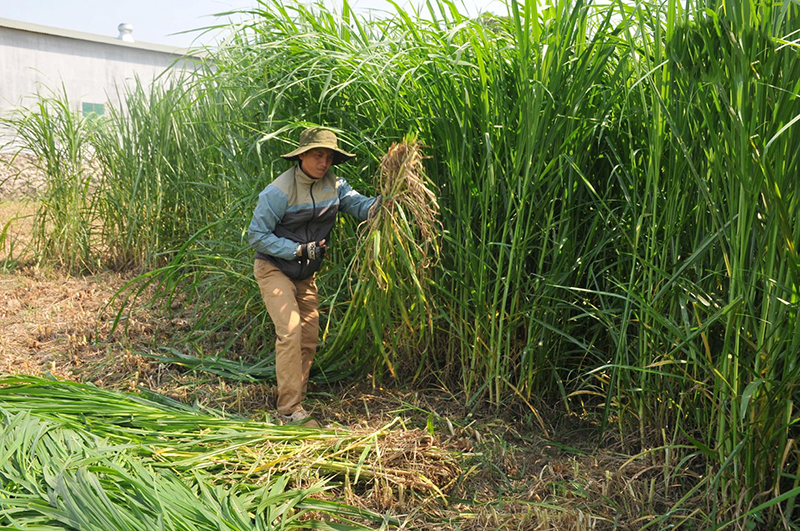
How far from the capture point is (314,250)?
3221mm

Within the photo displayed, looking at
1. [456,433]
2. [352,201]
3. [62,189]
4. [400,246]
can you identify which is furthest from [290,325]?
[62,189]

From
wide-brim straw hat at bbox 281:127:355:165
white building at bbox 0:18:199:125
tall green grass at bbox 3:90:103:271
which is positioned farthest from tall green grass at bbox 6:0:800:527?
white building at bbox 0:18:199:125

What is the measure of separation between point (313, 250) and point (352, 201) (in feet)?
0.94

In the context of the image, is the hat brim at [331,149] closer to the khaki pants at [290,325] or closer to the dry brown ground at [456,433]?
the khaki pants at [290,325]

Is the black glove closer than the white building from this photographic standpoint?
Yes

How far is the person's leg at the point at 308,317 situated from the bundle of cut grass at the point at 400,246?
46cm

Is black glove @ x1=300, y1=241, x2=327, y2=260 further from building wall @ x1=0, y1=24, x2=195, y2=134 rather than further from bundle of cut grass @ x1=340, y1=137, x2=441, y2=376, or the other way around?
building wall @ x1=0, y1=24, x2=195, y2=134

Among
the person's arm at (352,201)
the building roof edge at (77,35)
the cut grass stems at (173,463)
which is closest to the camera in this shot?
the cut grass stems at (173,463)

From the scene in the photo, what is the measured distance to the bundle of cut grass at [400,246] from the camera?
2684 millimetres

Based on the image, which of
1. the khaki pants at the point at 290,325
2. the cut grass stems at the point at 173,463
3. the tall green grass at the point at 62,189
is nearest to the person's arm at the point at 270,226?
the khaki pants at the point at 290,325

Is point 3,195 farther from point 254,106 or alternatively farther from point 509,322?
point 509,322

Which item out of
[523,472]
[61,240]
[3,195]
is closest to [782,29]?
[523,472]

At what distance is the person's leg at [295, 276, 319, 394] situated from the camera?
3.36m

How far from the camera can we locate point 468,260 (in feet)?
9.20
